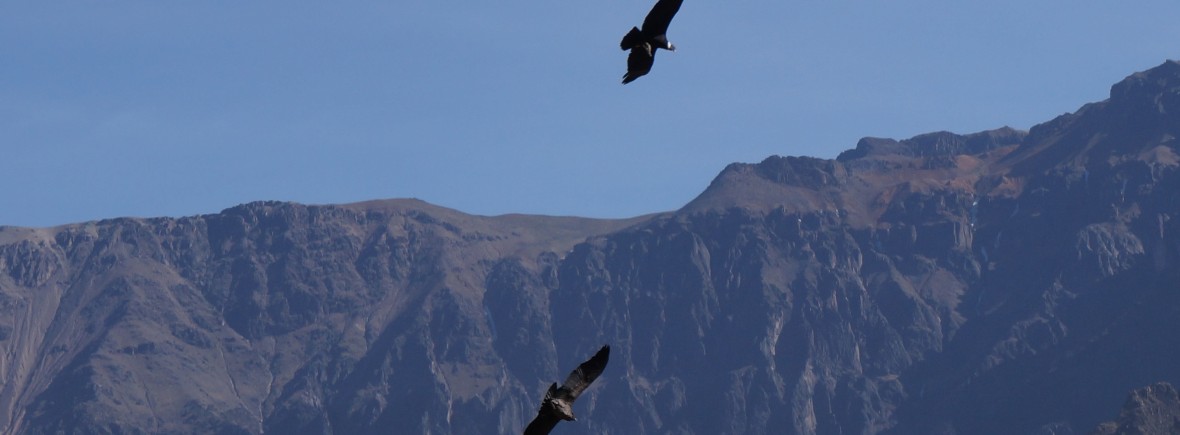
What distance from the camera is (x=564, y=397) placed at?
1692 inches

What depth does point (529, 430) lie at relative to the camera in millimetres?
42500

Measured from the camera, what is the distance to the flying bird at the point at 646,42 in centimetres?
4972

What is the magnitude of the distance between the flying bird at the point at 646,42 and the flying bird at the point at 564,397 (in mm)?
8390

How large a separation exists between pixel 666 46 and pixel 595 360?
9.97 m

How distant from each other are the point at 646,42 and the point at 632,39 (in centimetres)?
35

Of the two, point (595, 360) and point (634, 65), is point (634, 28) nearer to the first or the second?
point (634, 65)

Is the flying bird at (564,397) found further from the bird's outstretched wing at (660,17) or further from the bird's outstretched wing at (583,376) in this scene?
the bird's outstretched wing at (660,17)

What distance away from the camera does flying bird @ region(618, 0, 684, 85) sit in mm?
49719

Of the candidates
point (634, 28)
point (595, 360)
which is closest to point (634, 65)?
point (634, 28)

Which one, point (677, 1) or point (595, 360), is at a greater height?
point (677, 1)

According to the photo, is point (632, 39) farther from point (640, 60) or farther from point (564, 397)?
point (564, 397)

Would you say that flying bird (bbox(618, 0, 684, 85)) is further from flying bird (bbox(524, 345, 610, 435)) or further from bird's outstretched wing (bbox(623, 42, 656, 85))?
flying bird (bbox(524, 345, 610, 435))

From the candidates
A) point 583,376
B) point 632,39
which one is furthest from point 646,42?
point 583,376

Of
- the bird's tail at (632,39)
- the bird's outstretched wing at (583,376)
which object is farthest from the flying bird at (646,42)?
the bird's outstretched wing at (583,376)
